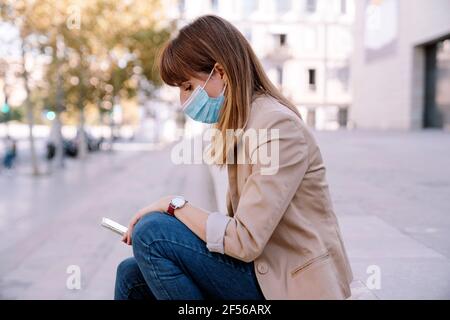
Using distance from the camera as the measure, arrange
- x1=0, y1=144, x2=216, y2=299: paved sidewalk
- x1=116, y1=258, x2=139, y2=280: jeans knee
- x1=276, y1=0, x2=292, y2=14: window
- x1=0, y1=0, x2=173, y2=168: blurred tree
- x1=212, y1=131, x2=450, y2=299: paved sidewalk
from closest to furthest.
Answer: x1=116, y1=258, x2=139, y2=280: jeans knee, x1=212, y1=131, x2=450, y2=299: paved sidewalk, x1=0, y1=144, x2=216, y2=299: paved sidewalk, x1=276, y1=0, x2=292, y2=14: window, x1=0, y1=0, x2=173, y2=168: blurred tree

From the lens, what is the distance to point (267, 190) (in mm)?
1884

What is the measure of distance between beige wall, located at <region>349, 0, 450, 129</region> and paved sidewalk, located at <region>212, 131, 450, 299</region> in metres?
20.5

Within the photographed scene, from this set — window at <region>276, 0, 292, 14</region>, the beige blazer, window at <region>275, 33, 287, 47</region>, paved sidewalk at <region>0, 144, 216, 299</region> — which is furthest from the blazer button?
window at <region>275, 33, 287, 47</region>

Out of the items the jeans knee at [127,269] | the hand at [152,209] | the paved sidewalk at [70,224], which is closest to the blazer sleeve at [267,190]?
the hand at [152,209]

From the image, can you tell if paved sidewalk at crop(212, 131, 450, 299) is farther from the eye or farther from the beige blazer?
the eye

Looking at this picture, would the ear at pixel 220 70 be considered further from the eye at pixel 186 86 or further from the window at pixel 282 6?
the window at pixel 282 6

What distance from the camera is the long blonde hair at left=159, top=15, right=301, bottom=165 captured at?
204 centimetres

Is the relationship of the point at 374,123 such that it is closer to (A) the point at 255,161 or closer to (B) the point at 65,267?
(B) the point at 65,267

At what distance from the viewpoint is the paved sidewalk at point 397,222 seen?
3.66 m

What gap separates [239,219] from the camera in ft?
6.32

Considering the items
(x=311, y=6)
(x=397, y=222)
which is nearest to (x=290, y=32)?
(x=311, y=6)

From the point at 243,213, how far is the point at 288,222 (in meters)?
0.15

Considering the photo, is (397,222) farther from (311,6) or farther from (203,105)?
(311,6)

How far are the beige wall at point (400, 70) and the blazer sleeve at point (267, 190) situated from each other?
2865 centimetres
